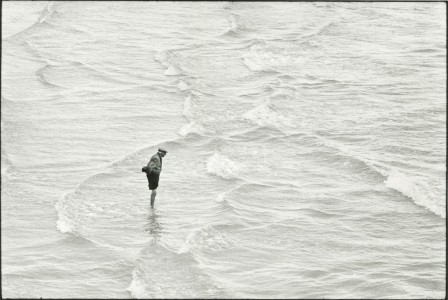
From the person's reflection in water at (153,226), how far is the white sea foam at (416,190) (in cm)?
526

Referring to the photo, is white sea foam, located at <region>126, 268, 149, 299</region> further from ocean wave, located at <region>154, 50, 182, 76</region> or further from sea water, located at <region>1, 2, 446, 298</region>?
ocean wave, located at <region>154, 50, 182, 76</region>

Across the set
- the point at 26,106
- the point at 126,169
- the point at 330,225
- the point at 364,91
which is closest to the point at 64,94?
the point at 26,106

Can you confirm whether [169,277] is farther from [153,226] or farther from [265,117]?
[265,117]

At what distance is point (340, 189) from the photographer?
18.2m

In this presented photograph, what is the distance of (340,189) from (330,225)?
79.8 inches

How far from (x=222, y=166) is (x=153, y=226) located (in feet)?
13.3

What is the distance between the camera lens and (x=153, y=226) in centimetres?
1571

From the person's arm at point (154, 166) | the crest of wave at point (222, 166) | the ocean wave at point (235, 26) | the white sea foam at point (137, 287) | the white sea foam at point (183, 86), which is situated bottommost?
the white sea foam at point (137, 287)

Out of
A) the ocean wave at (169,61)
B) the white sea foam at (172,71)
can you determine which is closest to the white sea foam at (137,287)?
the white sea foam at (172,71)

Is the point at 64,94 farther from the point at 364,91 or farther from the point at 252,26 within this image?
the point at 252,26

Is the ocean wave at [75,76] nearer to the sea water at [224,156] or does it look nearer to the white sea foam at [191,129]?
the sea water at [224,156]

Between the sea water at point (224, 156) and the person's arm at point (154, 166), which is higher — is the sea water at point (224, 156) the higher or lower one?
the lower one

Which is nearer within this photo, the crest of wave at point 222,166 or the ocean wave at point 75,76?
the crest of wave at point 222,166

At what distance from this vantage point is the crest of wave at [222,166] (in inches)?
742
